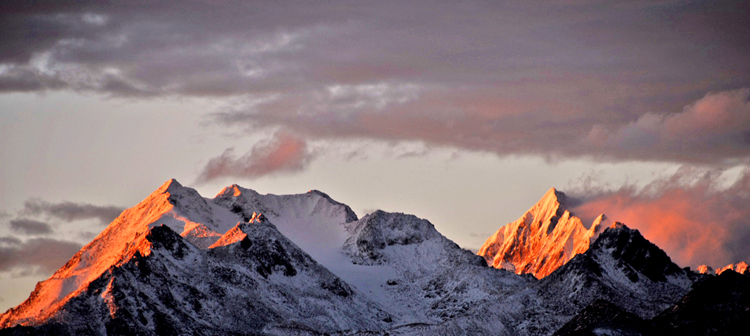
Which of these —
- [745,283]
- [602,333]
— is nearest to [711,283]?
[745,283]

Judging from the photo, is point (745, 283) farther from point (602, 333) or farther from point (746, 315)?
point (602, 333)

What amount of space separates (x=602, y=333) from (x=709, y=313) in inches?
796

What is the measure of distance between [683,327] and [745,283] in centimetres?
1516

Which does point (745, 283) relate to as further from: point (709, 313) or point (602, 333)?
point (602, 333)

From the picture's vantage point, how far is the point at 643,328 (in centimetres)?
19575

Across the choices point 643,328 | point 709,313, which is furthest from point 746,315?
point 643,328

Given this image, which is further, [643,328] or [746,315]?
[643,328]

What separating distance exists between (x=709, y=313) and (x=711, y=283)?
9.62 metres

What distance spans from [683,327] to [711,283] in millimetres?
13063

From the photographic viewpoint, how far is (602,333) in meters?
196

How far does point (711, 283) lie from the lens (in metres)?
196

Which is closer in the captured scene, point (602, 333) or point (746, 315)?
point (746, 315)

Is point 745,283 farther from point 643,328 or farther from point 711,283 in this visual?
point 643,328

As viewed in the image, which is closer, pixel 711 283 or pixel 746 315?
pixel 746 315
